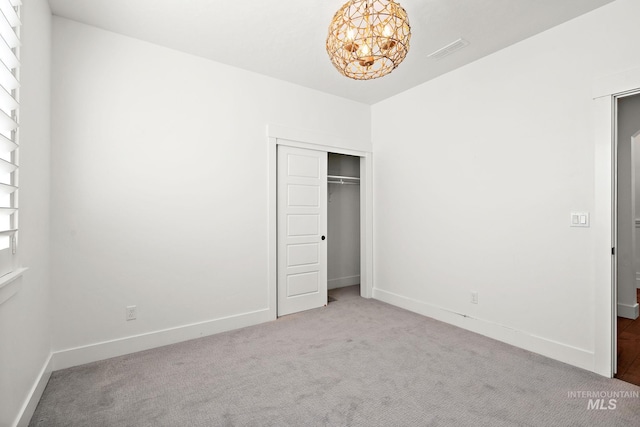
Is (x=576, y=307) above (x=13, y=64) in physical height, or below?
below

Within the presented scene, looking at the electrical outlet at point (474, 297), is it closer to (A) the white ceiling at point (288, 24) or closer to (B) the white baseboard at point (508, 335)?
(B) the white baseboard at point (508, 335)

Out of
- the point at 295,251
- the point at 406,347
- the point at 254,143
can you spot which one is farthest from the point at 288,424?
the point at 254,143

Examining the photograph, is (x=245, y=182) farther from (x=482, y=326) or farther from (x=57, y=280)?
(x=482, y=326)

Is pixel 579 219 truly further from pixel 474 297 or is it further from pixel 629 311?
pixel 629 311

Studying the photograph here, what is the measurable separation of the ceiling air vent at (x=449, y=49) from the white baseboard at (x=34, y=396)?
13.5ft

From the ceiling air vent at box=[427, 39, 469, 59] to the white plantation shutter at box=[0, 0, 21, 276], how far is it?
3124 millimetres

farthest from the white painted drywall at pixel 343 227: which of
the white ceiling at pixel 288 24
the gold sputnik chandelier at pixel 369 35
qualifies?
the gold sputnik chandelier at pixel 369 35

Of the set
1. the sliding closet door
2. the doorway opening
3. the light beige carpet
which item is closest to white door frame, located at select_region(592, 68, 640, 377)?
the light beige carpet

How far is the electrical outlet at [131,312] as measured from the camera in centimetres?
267

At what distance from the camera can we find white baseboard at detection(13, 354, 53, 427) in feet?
5.42

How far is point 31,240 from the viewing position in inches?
76.0

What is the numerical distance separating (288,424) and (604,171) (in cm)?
291

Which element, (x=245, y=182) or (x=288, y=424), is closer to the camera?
(x=288, y=424)

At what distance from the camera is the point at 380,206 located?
4273 millimetres
